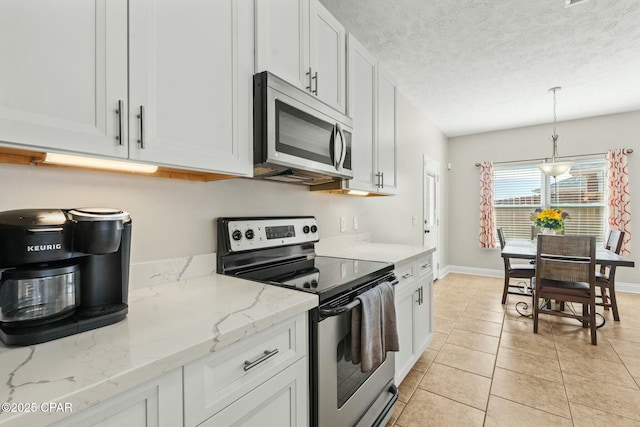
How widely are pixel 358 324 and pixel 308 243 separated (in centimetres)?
75

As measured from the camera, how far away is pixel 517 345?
263 centimetres

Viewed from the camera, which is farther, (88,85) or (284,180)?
(284,180)

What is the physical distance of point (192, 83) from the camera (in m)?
1.04

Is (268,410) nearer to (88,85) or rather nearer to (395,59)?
(88,85)

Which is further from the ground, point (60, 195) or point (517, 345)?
point (60, 195)

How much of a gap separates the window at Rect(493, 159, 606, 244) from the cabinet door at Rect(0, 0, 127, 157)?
5.75 m

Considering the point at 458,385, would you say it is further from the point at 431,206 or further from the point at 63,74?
the point at 431,206

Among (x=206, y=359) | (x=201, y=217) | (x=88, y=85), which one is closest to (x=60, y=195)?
(x=88, y=85)

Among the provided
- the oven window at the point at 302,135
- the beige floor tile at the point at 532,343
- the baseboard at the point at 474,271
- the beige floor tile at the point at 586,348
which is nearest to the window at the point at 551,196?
the baseboard at the point at 474,271

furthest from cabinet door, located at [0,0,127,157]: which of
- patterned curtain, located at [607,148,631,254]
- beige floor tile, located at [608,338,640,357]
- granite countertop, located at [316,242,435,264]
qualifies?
patterned curtain, located at [607,148,631,254]

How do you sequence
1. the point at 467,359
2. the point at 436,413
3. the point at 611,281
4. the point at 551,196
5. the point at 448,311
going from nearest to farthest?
the point at 436,413
the point at 467,359
the point at 611,281
the point at 448,311
the point at 551,196

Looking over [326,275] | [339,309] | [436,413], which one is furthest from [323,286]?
[436,413]

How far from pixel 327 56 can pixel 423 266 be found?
1620mm

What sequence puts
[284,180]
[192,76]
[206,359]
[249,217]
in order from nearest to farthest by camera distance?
[206,359] → [192,76] → [249,217] → [284,180]
